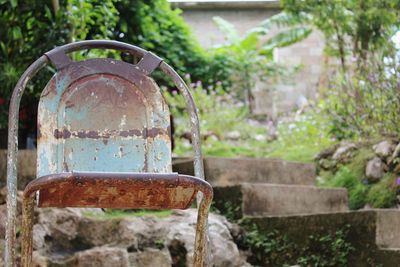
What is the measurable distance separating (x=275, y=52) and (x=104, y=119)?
29.8 feet

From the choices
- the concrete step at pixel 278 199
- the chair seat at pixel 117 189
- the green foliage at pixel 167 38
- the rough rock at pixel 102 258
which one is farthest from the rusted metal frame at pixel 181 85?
the green foliage at pixel 167 38

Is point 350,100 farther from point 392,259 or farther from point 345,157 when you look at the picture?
point 392,259

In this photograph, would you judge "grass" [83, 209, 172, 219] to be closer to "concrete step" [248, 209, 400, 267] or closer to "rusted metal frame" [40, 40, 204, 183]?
"concrete step" [248, 209, 400, 267]

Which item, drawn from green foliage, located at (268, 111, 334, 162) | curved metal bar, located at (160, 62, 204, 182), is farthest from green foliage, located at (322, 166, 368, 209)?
curved metal bar, located at (160, 62, 204, 182)

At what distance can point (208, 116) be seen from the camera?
8547 mm

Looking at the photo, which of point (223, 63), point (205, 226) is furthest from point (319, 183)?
point (223, 63)

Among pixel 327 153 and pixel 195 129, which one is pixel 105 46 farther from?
pixel 327 153

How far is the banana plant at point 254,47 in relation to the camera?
1058cm

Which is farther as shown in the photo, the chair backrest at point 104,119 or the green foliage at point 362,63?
the green foliage at point 362,63

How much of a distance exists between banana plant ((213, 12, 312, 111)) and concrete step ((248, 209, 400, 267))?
199 inches

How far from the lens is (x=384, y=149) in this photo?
5.66 meters

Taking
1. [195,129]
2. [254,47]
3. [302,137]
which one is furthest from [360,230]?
[254,47]

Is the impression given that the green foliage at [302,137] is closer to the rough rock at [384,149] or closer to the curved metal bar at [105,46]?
the rough rock at [384,149]

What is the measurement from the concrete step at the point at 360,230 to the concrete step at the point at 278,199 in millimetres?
332
